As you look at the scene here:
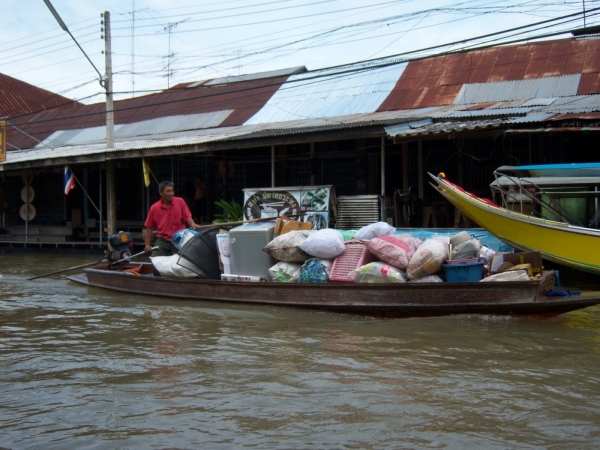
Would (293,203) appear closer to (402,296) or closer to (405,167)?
(405,167)

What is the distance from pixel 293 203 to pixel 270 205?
625 millimetres

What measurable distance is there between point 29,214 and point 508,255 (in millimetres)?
15788

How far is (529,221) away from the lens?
28.2 feet

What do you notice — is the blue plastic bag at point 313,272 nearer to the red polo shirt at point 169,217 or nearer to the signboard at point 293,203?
the red polo shirt at point 169,217

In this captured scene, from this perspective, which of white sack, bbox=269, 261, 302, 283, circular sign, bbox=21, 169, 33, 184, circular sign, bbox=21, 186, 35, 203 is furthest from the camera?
circular sign, bbox=21, 186, 35, 203

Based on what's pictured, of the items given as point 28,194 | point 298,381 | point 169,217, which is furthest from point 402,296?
point 28,194

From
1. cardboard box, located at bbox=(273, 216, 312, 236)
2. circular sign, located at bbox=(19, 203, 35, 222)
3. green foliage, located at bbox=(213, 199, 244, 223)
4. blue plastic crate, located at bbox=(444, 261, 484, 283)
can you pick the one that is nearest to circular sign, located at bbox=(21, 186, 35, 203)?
circular sign, located at bbox=(19, 203, 35, 222)

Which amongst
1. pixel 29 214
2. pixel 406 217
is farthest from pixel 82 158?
pixel 406 217

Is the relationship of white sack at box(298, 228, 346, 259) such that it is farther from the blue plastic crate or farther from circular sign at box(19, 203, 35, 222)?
circular sign at box(19, 203, 35, 222)

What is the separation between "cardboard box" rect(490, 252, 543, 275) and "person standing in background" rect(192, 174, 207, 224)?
10.1 m

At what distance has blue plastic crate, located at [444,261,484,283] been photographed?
659 cm

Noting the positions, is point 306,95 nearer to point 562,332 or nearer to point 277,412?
point 562,332

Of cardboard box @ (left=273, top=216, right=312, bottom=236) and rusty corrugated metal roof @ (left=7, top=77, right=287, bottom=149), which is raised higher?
rusty corrugated metal roof @ (left=7, top=77, right=287, bottom=149)

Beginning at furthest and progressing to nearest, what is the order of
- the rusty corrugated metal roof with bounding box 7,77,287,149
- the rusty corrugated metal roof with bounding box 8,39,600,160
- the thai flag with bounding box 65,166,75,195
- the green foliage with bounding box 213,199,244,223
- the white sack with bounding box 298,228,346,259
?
the rusty corrugated metal roof with bounding box 7,77,287,149 → the thai flag with bounding box 65,166,75,195 → the green foliage with bounding box 213,199,244,223 → the rusty corrugated metal roof with bounding box 8,39,600,160 → the white sack with bounding box 298,228,346,259
